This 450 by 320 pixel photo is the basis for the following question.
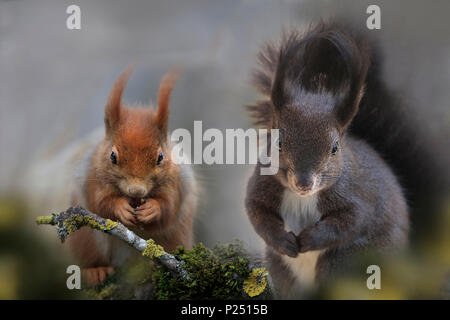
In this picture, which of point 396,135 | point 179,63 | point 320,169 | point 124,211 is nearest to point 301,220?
Result: point 320,169

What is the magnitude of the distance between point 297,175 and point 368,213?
1.26 ft

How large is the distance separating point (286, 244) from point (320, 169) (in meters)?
0.32

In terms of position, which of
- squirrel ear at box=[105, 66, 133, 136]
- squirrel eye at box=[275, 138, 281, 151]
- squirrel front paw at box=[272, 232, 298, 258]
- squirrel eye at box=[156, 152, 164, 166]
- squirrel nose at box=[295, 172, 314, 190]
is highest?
squirrel ear at box=[105, 66, 133, 136]

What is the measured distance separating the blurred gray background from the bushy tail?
0.05 m

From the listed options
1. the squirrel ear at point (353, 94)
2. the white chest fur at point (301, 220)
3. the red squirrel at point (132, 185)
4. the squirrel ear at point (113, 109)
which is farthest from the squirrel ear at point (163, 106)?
the squirrel ear at point (353, 94)

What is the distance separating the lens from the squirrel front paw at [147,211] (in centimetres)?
181

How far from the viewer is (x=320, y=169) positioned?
5.73ft

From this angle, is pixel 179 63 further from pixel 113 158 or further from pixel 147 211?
pixel 147 211

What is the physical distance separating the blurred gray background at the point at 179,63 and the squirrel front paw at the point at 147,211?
22 centimetres

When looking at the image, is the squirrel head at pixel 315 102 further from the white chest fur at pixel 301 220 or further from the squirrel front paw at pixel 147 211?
the squirrel front paw at pixel 147 211

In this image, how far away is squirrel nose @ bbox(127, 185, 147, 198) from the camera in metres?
1.73

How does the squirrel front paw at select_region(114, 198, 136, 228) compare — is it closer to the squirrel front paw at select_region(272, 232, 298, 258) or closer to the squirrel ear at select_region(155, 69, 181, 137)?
the squirrel ear at select_region(155, 69, 181, 137)

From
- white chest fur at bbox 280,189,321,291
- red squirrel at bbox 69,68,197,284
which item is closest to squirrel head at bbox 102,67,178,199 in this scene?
red squirrel at bbox 69,68,197,284

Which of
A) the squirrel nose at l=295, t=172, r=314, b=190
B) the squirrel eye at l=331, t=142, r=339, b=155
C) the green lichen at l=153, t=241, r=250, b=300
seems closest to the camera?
the squirrel nose at l=295, t=172, r=314, b=190
